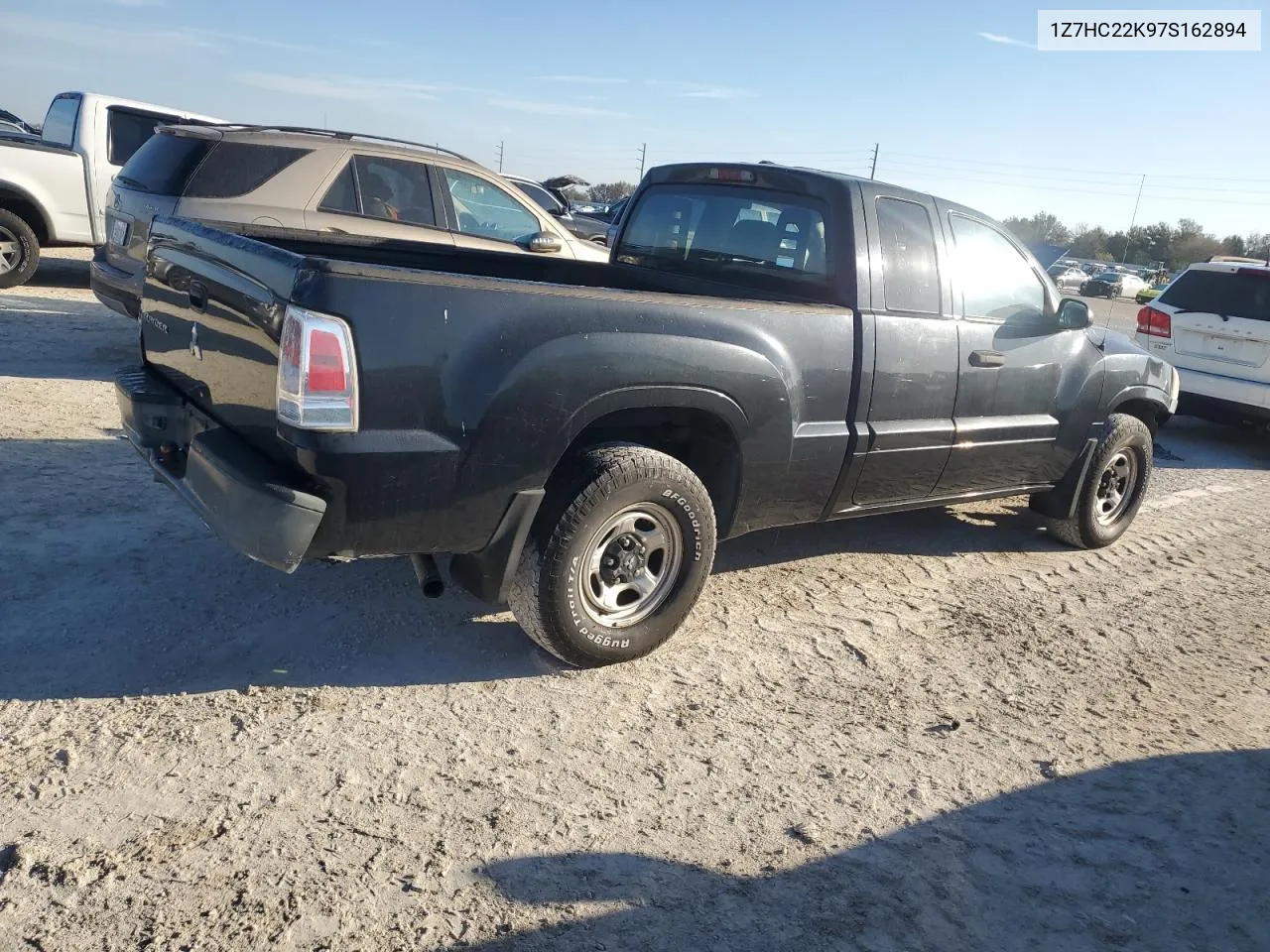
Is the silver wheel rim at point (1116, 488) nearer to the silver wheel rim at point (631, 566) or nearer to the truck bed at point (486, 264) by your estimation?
the truck bed at point (486, 264)

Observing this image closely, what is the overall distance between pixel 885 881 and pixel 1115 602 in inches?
117

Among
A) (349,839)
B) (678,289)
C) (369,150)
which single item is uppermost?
(369,150)

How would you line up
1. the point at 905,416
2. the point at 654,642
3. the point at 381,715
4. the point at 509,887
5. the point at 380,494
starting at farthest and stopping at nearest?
the point at 905,416 < the point at 654,642 < the point at 381,715 < the point at 380,494 < the point at 509,887

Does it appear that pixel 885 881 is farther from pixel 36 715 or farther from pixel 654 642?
pixel 36 715

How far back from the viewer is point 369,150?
7.70 metres

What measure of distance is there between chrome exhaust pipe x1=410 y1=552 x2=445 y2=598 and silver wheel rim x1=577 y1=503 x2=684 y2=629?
52 cm

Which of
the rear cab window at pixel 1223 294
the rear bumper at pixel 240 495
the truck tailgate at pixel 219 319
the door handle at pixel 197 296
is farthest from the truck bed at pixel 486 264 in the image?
the rear cab window at pixel 1223 294

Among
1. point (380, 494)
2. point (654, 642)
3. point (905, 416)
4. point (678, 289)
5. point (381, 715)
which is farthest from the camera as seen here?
point (678, 289)

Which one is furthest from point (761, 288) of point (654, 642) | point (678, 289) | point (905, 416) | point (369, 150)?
point (369, 150)

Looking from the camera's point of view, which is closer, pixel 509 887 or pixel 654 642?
pixel 509 887

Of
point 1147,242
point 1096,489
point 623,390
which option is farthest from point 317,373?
point 1147,242

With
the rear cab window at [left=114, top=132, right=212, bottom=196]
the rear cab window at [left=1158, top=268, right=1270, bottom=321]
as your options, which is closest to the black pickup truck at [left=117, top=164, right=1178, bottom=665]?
the rear cab window at [left=114, top=132, right=212, bottom=196]

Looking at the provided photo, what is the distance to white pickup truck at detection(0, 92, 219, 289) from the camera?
33.4ft

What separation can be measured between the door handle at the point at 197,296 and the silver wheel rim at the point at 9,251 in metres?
8.33
